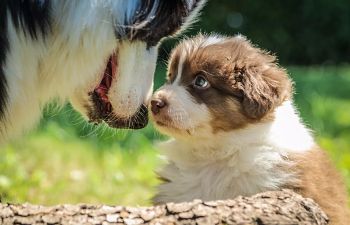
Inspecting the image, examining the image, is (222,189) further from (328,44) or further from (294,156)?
(328,44)

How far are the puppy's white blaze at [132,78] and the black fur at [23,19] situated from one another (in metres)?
0.33

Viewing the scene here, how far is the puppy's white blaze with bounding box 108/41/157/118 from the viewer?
3.09 meters

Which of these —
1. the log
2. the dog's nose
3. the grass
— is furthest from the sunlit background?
the log

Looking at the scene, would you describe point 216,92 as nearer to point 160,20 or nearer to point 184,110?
point 184,110

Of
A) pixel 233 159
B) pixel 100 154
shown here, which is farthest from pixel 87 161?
pixel 233 159

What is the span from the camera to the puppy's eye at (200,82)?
3290 millimetres

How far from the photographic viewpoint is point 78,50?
2908 millimetres

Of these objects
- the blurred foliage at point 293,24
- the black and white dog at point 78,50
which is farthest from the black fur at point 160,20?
the blurred foliage at point 293,24

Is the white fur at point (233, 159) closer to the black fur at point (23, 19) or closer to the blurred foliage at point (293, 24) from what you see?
the black fur at point (23, 19)

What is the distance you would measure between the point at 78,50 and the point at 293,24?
38.2 feet

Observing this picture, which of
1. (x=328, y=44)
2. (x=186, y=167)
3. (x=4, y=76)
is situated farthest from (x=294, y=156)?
(x=328, y=44)

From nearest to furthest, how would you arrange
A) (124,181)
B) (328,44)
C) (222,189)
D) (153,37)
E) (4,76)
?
(4,76)
(153,37)
(222,189)
(124,181)
(328,44)

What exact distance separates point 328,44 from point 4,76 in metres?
11.8

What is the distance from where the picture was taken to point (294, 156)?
10.7 feet
